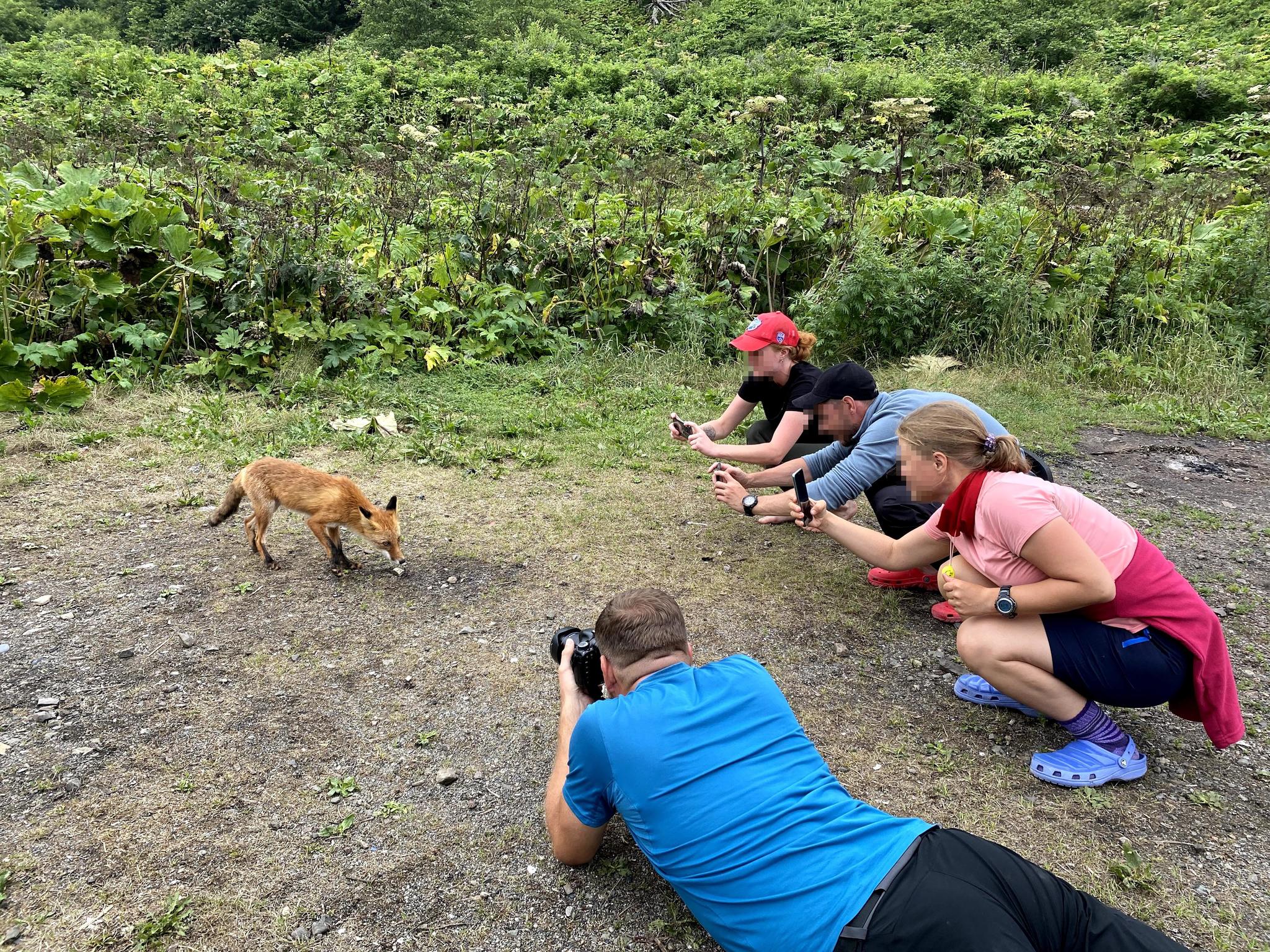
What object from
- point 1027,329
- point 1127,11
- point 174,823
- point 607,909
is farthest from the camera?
point 1127,11

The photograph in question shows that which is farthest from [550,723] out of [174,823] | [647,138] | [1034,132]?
[1034,132]

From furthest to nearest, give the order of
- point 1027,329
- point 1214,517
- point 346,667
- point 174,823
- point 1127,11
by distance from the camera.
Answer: point 1127,11
point 1027,329
point 1214,517
point 346,667
point 174,823

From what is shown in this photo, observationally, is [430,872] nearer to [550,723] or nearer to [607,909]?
[607,909]

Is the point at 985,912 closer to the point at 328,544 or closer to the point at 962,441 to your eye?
the point at 962,441

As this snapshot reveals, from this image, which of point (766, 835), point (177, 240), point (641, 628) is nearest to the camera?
point (766, 835)

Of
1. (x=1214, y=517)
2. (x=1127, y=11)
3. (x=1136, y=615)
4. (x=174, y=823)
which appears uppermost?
(x=1127, y=11)

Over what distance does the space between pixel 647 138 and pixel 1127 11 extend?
16.2 meters

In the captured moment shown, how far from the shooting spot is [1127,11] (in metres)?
21.8

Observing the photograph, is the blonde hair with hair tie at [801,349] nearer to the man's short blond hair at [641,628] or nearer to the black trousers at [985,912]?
the man's short blond hair at [641,628]

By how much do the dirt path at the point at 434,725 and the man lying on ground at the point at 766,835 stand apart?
553mm

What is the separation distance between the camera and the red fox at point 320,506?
4.53m

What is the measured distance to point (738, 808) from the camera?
6.86ft

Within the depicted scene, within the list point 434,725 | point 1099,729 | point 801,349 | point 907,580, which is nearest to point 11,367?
point 434,725

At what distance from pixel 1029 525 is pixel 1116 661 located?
617 millimetres
